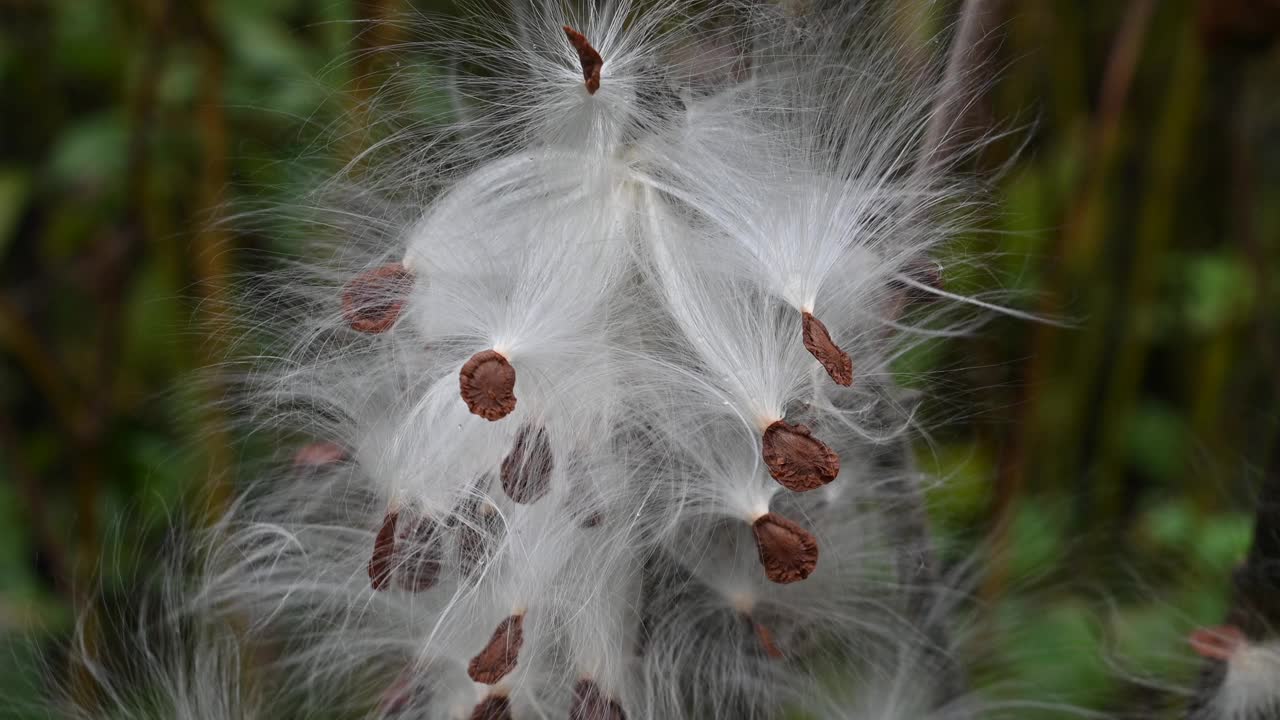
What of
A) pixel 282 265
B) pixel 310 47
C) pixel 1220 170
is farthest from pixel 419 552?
pixel 1220 170

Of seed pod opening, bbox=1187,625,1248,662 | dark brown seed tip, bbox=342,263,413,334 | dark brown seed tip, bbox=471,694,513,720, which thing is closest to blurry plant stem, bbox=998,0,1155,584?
seed pod opening, bbox=1187,625,1248,662

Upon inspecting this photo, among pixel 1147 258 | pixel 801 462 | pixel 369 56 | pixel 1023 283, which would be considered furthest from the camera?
pixel 1147 258

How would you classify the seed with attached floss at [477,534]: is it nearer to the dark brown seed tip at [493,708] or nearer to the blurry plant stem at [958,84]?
the dark brown seed tip at [493,708]

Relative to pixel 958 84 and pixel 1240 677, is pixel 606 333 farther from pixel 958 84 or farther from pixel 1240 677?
pixel 1240 677

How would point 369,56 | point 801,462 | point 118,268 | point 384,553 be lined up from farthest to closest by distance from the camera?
point 118,268 → point 369,56 → point 384,553 → point 801,462

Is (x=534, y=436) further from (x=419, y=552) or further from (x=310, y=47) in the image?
(x=310, y=47)

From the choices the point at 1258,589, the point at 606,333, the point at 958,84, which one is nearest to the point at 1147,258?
the point at 1258,589
